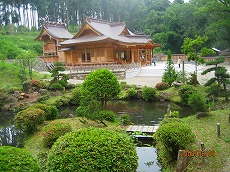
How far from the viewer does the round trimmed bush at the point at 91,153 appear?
4629 millimetres

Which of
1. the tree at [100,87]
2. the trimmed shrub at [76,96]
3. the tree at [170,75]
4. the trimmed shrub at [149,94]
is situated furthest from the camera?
the tree at [170,75]

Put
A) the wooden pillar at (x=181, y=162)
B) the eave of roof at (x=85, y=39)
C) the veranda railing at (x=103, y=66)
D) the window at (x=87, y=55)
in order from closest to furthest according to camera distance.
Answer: the wooden pillar at (x=181, y=162)
the veranda railing at (x=103, y=66)
the eave of roof at (x=85, y=39)
the window at (x=87, y=55)

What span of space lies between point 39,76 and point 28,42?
860 inches

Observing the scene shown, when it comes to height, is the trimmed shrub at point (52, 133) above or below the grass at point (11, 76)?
below

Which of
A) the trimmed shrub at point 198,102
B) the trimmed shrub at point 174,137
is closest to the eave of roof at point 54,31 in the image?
the trimmed shrub at point 198,102

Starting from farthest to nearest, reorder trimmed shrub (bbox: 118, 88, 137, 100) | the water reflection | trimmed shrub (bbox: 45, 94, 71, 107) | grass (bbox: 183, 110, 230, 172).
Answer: trimmed shrub (bbox: 118, 88, 137, 100) → trimmed shrub (bbox: 45, 94, 71, 107) → the water reflection → grass (bbox: 183, 110, 230, 172)

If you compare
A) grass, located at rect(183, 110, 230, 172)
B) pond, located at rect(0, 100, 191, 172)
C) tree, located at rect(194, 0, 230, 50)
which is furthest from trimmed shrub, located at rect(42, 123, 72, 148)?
tree, located at rect(194, 0, 230, 50)

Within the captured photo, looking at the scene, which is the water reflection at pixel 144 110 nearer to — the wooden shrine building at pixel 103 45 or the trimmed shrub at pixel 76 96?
the trimmed shrub at pixel 76 96

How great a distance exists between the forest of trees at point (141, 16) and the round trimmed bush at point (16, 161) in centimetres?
2959

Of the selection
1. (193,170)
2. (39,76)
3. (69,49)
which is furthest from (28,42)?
(193,170)

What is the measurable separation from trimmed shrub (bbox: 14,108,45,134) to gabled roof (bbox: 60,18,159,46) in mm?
17335

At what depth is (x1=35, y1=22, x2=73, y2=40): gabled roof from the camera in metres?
37.0

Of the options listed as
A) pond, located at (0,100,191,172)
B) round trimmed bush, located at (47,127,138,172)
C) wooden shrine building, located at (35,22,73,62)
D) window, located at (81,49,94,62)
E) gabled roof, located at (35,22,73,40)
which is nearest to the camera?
round trimmed bush, located at (47,127,138,172)

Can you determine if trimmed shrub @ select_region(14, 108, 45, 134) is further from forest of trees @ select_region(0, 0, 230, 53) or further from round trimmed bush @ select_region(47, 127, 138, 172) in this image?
forest of trees @ select_region(0, 0, 230, 53)
